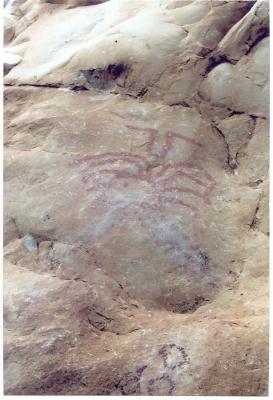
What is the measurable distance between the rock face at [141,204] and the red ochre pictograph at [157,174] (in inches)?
0.6

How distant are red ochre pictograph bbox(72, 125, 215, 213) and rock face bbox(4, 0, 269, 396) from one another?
0.02 metres

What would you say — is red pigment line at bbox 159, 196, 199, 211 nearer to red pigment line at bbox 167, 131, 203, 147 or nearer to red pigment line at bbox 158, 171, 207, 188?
red pigment line at bbox 158, 171, 207, 188

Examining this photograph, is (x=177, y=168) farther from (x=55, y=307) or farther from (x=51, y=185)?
(x=55, y=307)

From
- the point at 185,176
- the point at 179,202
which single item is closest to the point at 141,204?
the point at 179,202

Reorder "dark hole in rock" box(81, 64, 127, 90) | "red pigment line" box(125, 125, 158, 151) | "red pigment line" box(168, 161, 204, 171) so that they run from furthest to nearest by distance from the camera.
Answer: "dark hole in rock" box(81, 64, 127, 90) < "red pigment line" box(125, 125, 158, 151) < "red pigment line" box(168, 161, 204, 171)

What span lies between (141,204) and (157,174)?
411mm

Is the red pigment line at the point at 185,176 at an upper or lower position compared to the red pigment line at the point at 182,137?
lower

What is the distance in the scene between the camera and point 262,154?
5.48 meters

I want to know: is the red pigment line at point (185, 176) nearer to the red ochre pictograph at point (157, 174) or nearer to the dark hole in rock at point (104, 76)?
the red ochre pictograph at point (157, 174)

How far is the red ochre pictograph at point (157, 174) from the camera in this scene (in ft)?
17.0

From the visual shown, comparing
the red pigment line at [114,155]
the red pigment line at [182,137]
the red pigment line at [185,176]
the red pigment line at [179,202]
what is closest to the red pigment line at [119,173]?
the red pigment line at [114,155]

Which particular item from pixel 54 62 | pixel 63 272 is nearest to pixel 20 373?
pixel 63 272

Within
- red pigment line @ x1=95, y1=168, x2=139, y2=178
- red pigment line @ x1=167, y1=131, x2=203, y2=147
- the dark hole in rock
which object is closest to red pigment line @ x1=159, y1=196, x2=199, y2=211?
red pigment line @ x1=95, y1=168, x2=139, y2=178

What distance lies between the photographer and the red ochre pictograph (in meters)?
5.17
